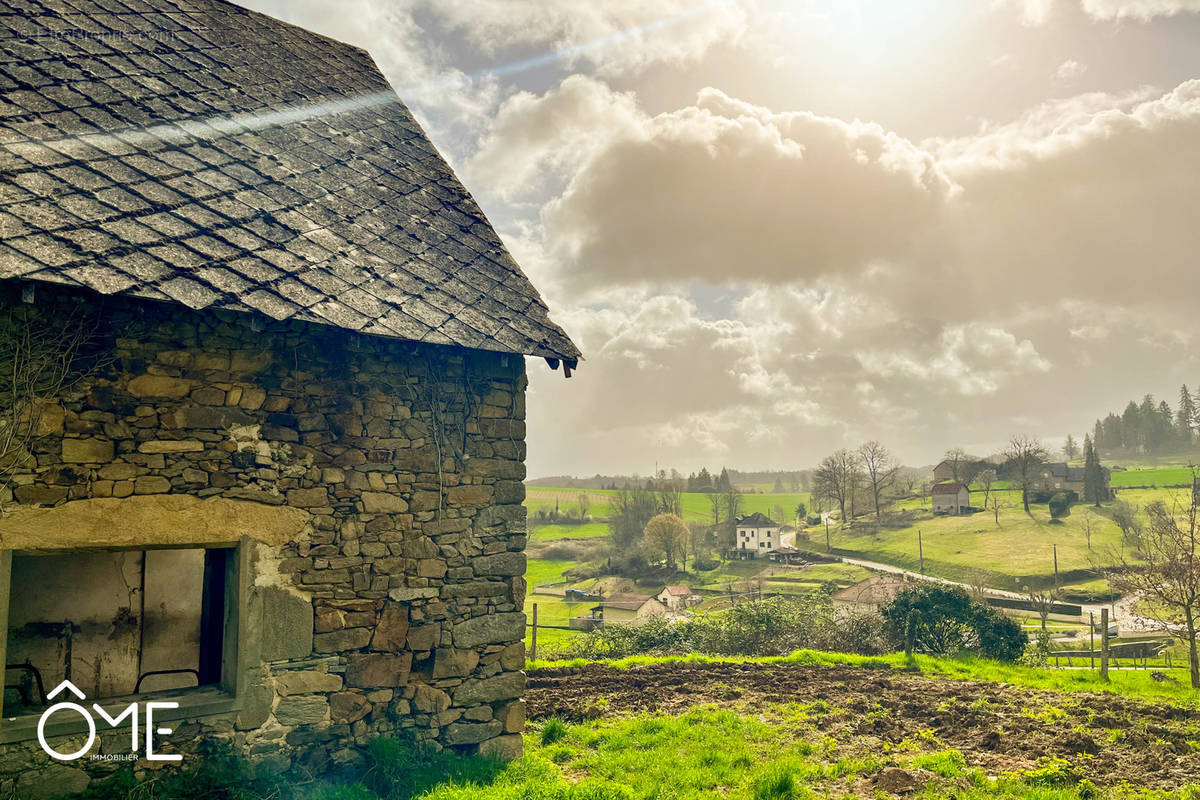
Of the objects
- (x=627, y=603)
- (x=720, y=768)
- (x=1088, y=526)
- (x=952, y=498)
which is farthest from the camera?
(x=952, y=498)

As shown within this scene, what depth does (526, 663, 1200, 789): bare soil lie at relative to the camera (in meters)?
7.38

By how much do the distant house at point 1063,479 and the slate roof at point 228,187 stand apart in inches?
2867

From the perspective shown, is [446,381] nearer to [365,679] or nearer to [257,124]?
[365,679]

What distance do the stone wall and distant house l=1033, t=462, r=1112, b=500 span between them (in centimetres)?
7277

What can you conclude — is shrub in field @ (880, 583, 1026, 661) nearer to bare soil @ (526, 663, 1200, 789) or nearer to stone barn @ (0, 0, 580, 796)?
bare soil @ (526, 663, 1200, 789)

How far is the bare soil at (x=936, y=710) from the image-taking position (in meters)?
7.38

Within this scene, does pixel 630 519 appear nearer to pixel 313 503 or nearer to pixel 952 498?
pixel 952 498

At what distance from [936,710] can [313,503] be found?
892 cm

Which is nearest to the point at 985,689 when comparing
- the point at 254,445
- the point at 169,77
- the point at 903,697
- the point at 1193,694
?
the point at 903,697

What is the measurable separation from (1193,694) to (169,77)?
18.3 meters

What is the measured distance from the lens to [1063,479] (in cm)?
7219

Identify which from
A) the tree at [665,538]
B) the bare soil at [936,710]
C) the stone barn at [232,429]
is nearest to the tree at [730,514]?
the tree at [665,538]

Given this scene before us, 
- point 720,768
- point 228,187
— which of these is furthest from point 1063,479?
point 228,187

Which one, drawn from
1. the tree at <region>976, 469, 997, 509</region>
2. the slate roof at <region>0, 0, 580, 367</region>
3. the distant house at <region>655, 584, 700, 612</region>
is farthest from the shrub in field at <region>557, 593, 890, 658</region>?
the tree at <region>976, 469, 997, 509</region>
